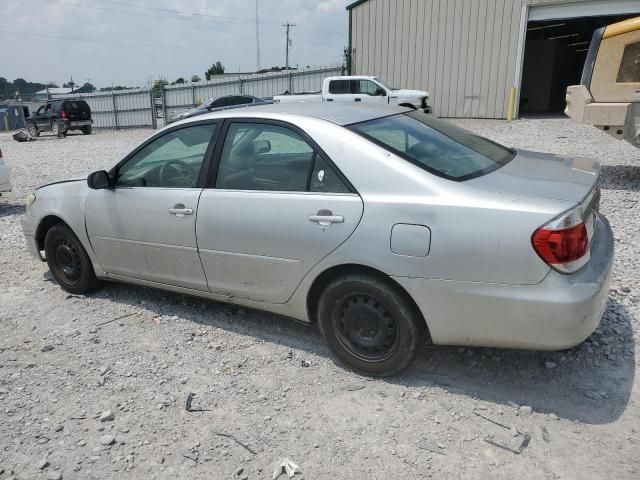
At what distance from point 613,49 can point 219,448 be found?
787 centimetres

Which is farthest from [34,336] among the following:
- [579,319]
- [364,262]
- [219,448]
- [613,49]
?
[613,49]

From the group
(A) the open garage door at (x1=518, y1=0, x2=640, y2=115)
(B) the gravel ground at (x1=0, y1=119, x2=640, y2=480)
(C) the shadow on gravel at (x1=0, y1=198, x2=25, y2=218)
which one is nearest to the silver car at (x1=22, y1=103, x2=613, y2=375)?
(B) the gravel ground at (x1=0, y1=119, x2=640, y2=480)

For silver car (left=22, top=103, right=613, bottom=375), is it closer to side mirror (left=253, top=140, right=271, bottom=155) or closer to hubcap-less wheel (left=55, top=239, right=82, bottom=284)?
side mirror (left=253, top=140, right=271, bottom=155)

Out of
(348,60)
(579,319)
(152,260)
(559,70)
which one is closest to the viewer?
(579,319)

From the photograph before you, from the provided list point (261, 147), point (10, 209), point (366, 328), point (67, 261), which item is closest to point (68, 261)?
point (67, 261)

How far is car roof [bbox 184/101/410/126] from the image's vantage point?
347 centimetres

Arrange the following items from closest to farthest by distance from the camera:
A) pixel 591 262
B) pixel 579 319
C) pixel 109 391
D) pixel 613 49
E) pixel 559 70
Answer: pixel 579 319 < pixel 591 262 < pixel 109 391 < pixel 613 49 < pixel 559 70

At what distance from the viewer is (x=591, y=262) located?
2.84 meters

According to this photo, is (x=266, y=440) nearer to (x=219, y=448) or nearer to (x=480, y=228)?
(x=219, y=448)

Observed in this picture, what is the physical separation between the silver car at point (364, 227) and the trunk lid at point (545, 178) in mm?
15

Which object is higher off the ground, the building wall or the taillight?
the building wall

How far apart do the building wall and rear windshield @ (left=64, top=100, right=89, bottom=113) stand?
13801 millimetres

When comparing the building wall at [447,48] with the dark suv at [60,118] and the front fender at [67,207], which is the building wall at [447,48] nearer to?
the dark suv at [60,118]

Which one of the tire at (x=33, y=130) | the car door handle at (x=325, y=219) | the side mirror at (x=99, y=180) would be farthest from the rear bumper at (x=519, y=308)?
the tire at (x=33, y=130)
